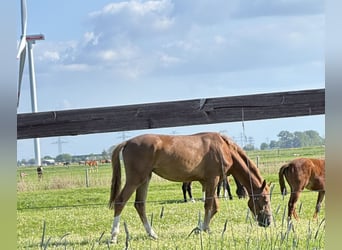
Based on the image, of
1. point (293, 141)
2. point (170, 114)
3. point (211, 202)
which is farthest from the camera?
point (211, 202)

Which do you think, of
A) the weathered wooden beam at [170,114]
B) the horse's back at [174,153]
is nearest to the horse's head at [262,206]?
the horse's back at [174,153]

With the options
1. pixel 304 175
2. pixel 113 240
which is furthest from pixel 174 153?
pixel 304 175

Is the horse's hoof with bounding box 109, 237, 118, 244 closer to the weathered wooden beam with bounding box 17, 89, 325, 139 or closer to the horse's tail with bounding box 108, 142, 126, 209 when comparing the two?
the horse's tail with bounding box 108, 142, 126, 209

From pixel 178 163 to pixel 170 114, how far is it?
4.82m

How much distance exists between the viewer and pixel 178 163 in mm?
7422

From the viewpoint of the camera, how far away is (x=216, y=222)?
758 cm

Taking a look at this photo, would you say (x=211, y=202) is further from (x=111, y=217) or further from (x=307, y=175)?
(x=111, y=217)

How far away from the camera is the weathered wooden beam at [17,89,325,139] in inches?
101

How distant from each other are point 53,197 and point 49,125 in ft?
25.8

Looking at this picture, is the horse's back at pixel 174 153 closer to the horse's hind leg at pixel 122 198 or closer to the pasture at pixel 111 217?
the horse's hind leg at pixel 122 198

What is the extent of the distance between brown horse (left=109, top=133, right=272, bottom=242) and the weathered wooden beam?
157 inches

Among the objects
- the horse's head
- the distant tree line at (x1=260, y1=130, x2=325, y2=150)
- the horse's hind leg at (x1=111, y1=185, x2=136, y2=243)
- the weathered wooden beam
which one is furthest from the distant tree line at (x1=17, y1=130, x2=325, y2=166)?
the horse's hind leg at (x1=111, y1=185, x2=136, y2=243)

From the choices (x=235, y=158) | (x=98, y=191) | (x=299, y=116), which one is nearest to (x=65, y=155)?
(x=299, y=116)
